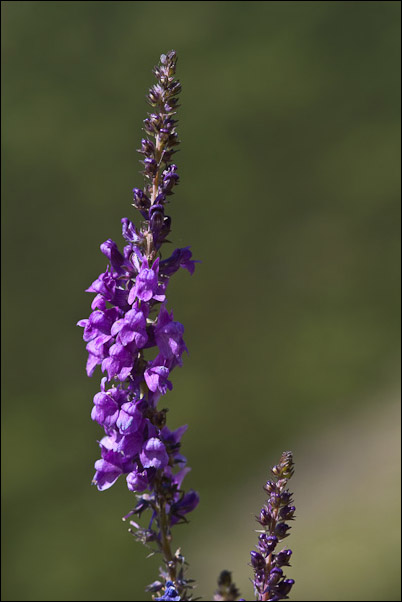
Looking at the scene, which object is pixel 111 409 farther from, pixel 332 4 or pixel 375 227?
pixel 332 4

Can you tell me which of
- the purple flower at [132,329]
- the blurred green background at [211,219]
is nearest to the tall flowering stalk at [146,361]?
the purple flower at [132,329]

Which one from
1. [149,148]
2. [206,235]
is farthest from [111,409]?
[206,235]

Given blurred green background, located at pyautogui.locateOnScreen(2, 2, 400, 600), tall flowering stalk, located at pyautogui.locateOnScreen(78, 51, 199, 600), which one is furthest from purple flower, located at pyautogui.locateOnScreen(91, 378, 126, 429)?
blurred green background, located at pyautogui.locateOnScreen(2, 2, 400, 600)

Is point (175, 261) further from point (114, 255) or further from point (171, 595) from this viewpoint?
point (171, 595)

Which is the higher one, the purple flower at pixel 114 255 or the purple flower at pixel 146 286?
the purple flower at pixel 114 255

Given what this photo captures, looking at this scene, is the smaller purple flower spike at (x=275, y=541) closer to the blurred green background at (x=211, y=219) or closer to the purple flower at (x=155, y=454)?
the purple flower at (x=155, y=454)

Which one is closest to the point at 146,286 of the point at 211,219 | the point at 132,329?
the point at 132,329
